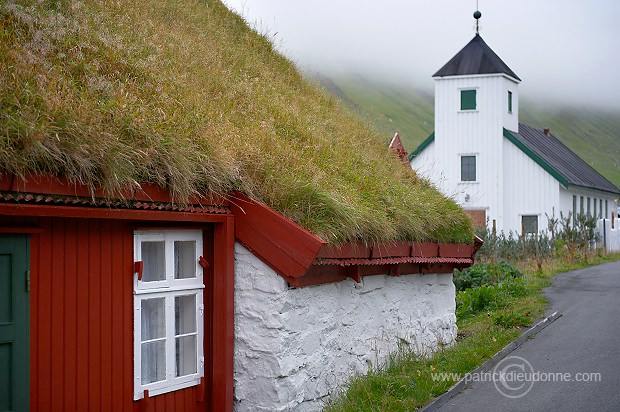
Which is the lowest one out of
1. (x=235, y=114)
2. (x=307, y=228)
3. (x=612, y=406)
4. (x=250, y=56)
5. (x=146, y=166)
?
(x=612, y=406)

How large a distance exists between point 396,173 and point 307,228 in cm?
427

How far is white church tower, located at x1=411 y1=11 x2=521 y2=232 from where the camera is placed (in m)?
34.7

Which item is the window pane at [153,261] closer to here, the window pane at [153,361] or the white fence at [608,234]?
the window pane at [153,361]

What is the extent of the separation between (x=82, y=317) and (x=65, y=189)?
113 cm

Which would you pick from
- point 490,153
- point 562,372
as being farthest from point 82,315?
point 490,153

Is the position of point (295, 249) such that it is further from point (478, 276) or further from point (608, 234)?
point (608, 234)

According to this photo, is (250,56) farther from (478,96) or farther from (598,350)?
(478,96)

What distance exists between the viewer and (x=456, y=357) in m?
10.4

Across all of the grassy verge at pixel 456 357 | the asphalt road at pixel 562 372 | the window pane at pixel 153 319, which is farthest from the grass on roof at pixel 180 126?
the asphalt road at pixel 562 372

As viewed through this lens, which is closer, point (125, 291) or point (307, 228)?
point (125, 291)

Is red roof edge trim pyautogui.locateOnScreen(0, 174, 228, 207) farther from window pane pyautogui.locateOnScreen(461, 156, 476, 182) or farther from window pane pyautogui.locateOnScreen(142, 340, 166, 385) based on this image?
window pane pyautogui.locateOnScreen(461, 156, 476, 182)

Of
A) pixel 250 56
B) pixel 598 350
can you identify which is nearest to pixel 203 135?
pixel 250 56

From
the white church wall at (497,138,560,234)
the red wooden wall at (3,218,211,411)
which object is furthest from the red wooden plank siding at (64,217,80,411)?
the white church wall at (497,138,560,234)

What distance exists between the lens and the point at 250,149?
312 inches
